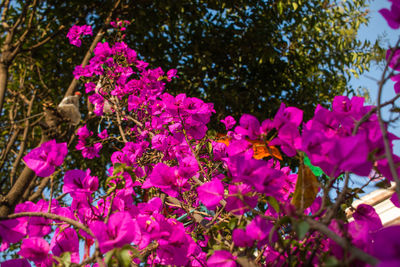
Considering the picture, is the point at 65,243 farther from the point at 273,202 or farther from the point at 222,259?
the point at 273,202

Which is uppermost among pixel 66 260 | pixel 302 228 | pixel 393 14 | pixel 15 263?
pixel 393 14

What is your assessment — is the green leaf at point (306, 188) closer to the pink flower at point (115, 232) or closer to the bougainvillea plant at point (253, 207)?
the bougainvillea plant at point (253, 207)

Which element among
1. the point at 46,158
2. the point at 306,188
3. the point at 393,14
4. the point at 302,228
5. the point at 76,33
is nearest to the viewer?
the point at 302,228

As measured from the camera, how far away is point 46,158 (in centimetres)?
97

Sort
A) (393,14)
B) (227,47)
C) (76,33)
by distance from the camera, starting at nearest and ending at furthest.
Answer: (393,14) → (76,33) → (227,47)

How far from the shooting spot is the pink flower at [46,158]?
3.12 feet

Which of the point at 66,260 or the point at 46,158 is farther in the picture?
the point at 46,158

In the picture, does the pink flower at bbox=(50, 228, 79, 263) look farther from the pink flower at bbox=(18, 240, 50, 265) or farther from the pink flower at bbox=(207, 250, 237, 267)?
the pink flower at bbox=(207, 250, 237, 267)

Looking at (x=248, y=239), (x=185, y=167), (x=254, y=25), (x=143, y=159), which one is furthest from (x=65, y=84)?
(x=248, y=239)

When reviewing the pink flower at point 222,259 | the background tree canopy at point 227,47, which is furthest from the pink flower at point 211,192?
the background tree canopy at point 227,47

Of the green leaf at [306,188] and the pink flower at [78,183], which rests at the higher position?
the green leaf at [306,188]

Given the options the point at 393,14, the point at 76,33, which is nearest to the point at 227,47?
the point at 76,33

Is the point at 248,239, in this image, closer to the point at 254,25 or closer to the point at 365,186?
the point at 365,186

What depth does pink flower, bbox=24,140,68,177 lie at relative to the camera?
37.5 inches
